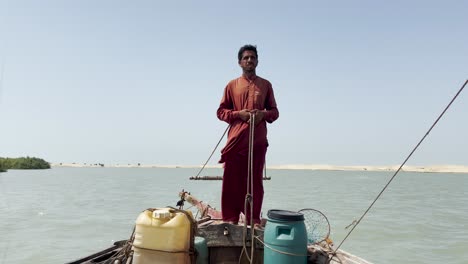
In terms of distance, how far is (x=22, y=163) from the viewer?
71500mm

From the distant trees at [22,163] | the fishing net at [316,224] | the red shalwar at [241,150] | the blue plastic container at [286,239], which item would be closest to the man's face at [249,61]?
the red shalwar at [241,150]

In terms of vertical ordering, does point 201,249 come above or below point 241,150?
below

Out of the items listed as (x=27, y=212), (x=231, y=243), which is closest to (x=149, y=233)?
A: (x=231, y=243)

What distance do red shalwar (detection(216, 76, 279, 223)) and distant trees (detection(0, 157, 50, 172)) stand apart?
77401mm

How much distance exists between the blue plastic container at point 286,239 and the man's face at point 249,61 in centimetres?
200

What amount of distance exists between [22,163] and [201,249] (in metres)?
81.2

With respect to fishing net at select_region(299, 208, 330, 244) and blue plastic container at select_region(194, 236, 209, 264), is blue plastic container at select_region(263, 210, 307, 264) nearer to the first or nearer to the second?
blue plastic container at select_region(194, 236, 209, 264)

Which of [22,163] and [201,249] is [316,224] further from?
[22,163]

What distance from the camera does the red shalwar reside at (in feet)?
14.5

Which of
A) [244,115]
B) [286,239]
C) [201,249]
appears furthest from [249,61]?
[201,249]

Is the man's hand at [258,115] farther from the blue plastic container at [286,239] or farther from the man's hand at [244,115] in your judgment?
the blue plastic container at [286,239]

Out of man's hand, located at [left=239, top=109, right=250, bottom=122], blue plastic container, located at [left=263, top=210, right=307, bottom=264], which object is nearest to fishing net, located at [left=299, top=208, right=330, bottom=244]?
blue plastic container, located at [left=263, top=210, right=307, bottom=264]

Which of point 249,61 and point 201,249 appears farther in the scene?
point 249,61

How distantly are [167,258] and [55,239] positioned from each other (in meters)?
14.4
